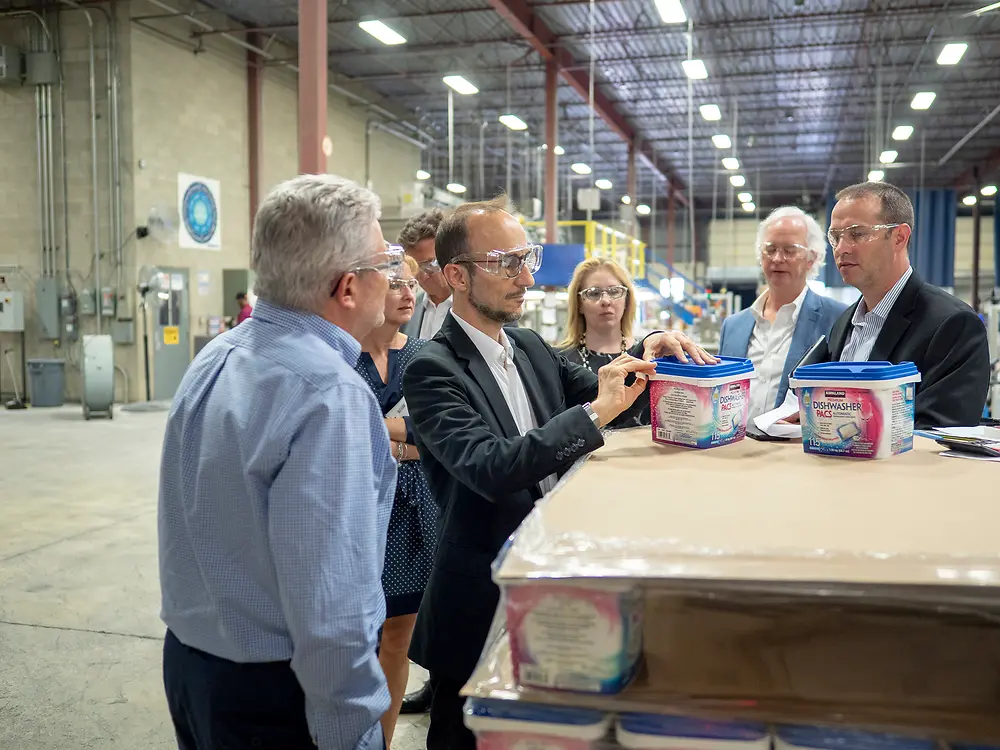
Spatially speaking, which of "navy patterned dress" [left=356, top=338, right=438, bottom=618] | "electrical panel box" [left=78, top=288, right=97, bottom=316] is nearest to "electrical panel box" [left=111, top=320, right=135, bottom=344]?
"electrical panel box" [left=78, top=288, right=97, bottom=316]

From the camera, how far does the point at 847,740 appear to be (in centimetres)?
98

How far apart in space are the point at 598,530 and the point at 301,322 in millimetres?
625

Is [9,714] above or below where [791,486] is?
below

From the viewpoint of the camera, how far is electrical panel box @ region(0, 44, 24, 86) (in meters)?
12.0

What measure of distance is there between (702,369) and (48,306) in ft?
41.8

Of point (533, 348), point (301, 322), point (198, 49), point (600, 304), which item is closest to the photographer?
point (301, 322)

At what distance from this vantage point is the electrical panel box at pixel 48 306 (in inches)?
484

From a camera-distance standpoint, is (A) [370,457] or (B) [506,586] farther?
(A) [370,457]

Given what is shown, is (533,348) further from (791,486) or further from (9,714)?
(9,714)

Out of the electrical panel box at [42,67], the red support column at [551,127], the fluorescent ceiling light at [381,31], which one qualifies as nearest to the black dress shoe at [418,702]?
the fluorescent ceiling light at [381,31]

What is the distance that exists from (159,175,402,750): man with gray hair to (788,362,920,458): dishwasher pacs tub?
75 cm

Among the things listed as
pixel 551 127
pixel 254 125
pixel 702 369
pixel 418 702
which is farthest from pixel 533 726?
pixel 254 125

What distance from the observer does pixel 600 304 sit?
3676 mm

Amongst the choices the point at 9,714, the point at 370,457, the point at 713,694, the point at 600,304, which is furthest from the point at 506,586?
the point at 9,714
